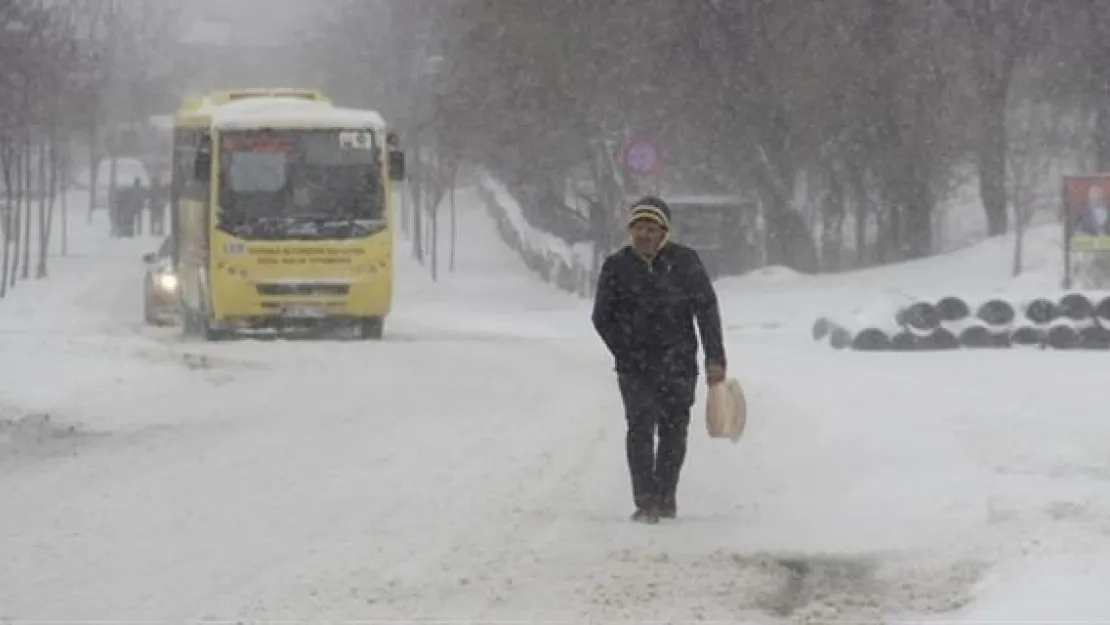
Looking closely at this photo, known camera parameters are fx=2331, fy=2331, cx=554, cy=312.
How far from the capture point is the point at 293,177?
29.0 meters

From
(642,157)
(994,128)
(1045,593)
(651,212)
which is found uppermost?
(994,128)

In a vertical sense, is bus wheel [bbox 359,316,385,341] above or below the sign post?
below

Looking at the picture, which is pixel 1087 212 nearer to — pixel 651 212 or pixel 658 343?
pixel 658 343

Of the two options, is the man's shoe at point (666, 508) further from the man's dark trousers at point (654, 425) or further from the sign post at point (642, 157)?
the sign post at point (642, 157)

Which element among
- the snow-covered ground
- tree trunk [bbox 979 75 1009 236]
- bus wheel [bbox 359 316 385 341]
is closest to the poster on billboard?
the snow-covered ground

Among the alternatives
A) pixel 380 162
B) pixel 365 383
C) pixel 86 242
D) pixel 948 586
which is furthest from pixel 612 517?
pixel 86 242

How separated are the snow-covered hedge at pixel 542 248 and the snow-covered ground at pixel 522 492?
76.2ft

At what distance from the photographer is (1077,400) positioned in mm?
17875

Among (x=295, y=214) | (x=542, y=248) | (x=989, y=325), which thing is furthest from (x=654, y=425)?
(x=542, y=248)

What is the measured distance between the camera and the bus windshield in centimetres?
2894

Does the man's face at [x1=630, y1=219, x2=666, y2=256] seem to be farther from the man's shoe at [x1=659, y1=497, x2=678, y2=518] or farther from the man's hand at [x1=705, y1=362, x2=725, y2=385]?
the man's shoe at [x1=659, y1=497, x2=678, y2=518]

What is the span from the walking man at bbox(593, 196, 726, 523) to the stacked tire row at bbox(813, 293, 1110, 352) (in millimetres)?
12540

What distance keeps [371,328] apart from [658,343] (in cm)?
1834

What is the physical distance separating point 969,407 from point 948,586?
A: 7443mm
